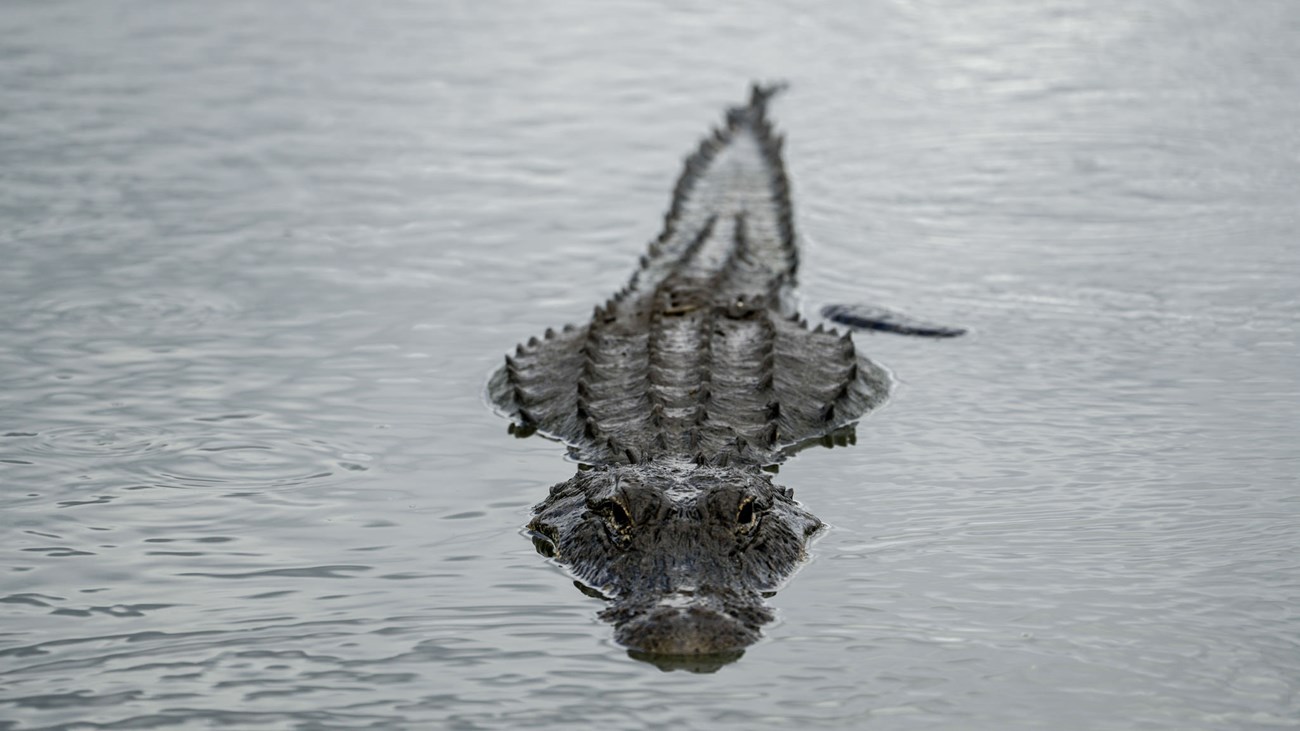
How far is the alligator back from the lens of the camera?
8023 millimetres

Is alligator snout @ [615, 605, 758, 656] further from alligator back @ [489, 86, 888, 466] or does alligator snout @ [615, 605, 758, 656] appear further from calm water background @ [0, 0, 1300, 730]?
alligator back @ [489, 86, 888, 466]

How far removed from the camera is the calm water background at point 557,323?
5.85m

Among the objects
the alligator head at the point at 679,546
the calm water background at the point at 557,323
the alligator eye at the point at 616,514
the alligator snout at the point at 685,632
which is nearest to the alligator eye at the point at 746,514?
the alligator head at the point at 679,546

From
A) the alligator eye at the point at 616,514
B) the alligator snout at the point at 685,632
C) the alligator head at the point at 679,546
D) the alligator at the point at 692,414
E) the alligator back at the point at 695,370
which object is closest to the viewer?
the alligator snout at the point at 685,632

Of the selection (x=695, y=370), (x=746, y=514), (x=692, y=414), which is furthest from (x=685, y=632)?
(x=695, y=370)

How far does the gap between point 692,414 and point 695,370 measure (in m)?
0.66

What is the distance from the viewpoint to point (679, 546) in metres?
6.35

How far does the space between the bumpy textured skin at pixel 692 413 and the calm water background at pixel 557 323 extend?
182 mm

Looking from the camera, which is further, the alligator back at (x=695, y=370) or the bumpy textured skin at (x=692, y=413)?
the alligator back at (x=695, y=370)

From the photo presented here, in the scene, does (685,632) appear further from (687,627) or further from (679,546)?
(679,546)

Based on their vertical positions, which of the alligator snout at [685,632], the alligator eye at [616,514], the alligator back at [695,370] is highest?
the alligator back at [695,370]

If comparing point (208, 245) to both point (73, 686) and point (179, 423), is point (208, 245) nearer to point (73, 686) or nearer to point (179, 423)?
point (179, 423)

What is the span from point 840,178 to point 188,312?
243 inches

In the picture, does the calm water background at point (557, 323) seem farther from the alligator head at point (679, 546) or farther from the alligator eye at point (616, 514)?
the alligator eye at point (616, 514)
